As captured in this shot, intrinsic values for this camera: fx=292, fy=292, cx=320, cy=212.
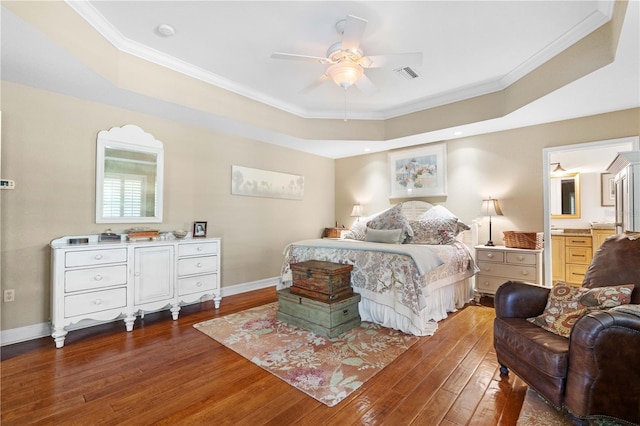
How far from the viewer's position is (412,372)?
2.27m

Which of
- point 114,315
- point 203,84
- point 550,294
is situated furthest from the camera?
point 203,84

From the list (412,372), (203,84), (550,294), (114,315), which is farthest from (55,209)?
(550,294)

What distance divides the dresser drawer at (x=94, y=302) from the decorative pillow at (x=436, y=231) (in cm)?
360

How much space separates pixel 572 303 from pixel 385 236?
90.5 inches

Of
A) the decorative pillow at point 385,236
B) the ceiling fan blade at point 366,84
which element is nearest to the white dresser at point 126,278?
the decorative pillow at point 385,236

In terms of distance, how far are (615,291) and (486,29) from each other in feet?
7.87

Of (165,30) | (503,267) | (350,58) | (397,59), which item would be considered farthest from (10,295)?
(503,267)

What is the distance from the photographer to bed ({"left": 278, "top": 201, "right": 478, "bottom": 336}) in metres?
3.01

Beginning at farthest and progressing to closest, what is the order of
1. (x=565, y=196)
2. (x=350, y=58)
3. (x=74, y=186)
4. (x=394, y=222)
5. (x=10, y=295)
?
(x=565, y=196) < (x=394, y=222) < (x=74, y=186) < (x=10, y=295) < (x=350, y=58)

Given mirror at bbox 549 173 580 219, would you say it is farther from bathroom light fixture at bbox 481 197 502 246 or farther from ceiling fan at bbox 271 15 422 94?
ceiling fan at bbox 271 15 422 94

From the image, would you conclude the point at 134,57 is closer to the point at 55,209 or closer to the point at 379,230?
the point at 55,209

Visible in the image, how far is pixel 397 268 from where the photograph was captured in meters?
3.08

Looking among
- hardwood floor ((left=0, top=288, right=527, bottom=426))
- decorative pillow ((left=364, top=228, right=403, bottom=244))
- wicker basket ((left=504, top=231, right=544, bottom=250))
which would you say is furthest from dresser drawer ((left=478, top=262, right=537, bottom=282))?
hardwood floor ((left=0, top=288, right=527, bottom=426))

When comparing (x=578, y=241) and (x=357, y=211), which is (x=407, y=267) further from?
(x=578, y=241)
